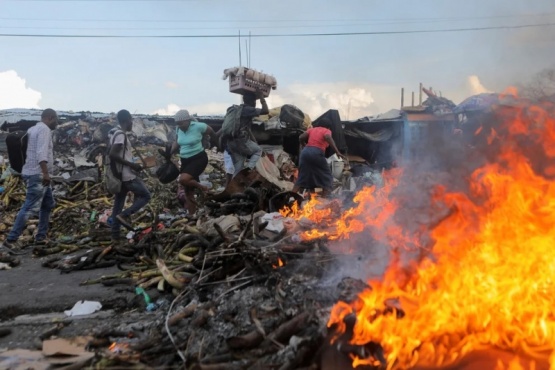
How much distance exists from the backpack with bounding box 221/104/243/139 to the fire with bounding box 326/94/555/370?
4.48 meters

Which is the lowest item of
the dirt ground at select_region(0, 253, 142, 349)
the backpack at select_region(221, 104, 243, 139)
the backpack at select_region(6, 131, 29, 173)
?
the dirt ground at select_region(0, 253, 142, 349)

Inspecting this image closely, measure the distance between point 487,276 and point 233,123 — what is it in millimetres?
5781

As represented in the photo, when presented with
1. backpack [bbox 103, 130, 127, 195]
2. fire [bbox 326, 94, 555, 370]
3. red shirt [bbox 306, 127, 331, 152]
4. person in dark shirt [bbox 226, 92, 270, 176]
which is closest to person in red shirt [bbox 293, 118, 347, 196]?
red shirt [bbox 306, 127, 331, 152]

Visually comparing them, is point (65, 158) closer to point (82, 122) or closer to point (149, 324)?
point (82, 122)

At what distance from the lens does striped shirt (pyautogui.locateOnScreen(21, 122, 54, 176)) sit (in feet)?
21.5

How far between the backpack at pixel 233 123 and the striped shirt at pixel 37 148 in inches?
121

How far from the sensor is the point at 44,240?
7309mm

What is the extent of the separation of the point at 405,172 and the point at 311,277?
228 cm

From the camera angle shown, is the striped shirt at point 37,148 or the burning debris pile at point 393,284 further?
the striped shirt at point 37,148

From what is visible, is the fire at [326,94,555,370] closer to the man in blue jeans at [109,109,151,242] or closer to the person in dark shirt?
the man in blue jeans at [109,109,151,242]

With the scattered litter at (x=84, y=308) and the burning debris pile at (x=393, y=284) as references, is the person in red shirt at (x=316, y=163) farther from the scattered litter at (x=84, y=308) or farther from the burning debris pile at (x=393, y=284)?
the scattered litter at (x=84, y=308)

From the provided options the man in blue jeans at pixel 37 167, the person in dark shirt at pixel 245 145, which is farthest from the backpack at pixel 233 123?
the man in blue jeans at pixel 37 167

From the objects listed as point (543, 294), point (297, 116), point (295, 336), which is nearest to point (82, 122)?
point (297, 116)

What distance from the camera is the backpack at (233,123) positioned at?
322 inches
